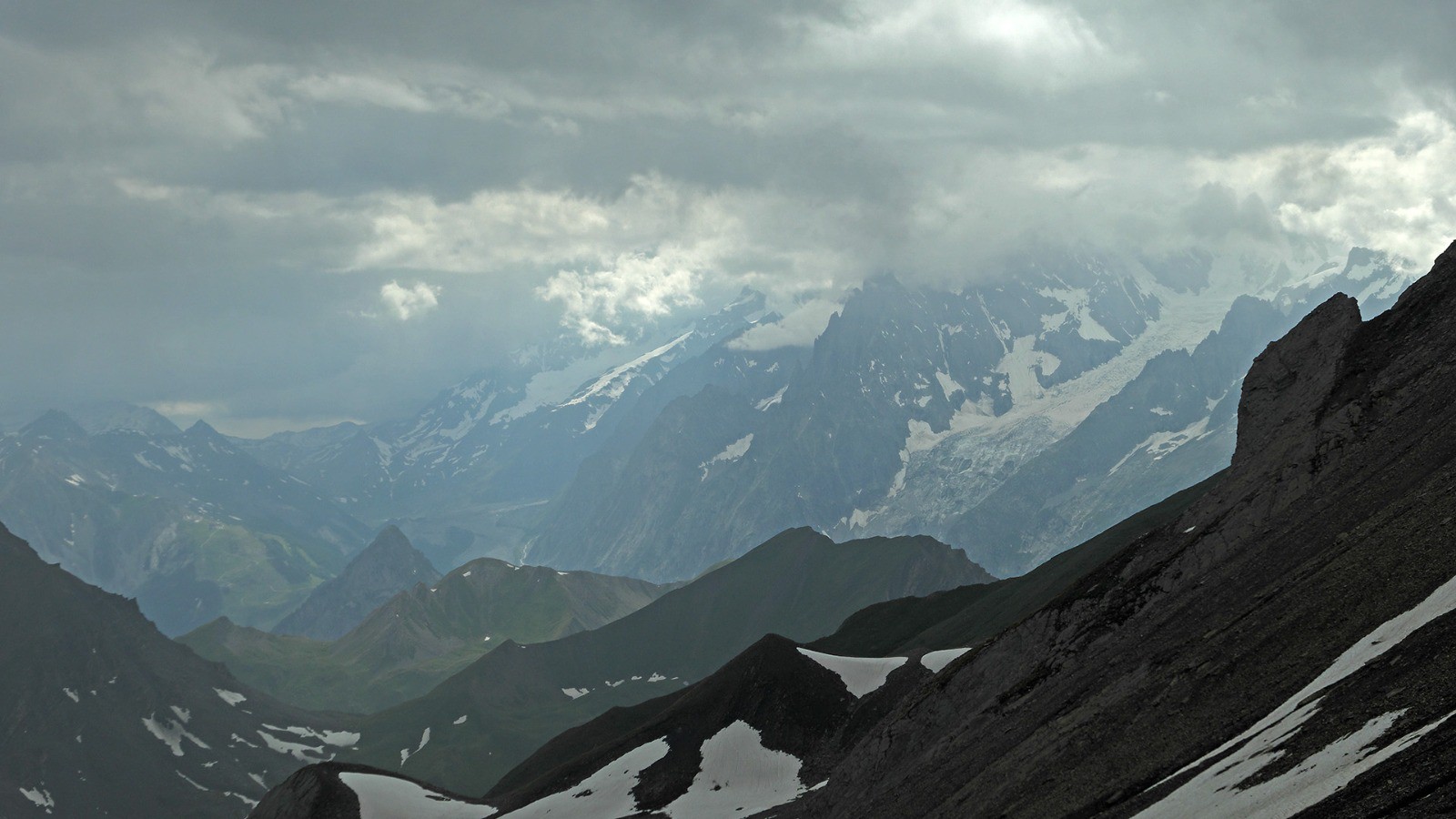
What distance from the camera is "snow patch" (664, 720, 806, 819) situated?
151 m

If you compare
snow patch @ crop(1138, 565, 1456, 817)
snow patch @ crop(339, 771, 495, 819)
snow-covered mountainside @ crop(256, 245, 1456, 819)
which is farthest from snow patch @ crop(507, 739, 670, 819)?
snow patch @ crop(1138, 565, 1456, 817)

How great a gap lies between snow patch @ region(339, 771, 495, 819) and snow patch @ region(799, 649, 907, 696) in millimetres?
51467

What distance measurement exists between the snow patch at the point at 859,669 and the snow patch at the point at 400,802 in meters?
51.5

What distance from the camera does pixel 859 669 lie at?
181 meters

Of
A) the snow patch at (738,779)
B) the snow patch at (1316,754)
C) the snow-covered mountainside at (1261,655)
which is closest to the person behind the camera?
the snow patch at (1316,754)

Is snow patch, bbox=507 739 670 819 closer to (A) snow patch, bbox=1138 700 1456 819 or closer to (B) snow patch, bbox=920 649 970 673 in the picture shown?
(B) snow patch, bbox=920 649 970 673

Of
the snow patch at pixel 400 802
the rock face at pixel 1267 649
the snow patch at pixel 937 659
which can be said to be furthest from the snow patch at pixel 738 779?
the snow patch at pixel 400 802

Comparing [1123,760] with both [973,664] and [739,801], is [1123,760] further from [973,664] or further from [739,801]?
[739,801]

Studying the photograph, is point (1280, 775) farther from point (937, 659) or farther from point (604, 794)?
point (604, 794)

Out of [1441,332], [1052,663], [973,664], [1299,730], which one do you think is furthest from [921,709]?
[1299,730]

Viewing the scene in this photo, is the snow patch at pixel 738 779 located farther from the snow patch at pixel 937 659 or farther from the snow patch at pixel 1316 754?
the snow patch at pixel 1316 754

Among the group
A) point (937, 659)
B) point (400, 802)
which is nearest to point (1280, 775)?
point (937, 659)

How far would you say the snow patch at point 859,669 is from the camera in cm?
17400

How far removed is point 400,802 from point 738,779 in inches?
2042
